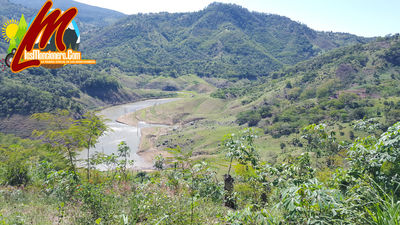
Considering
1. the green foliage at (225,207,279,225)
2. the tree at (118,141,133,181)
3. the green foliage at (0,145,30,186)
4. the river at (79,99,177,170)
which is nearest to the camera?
the green foliage at (225,207,279,225)

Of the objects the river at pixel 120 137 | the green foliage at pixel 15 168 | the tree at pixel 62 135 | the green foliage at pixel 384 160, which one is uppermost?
the green foliage at pixel 384 160

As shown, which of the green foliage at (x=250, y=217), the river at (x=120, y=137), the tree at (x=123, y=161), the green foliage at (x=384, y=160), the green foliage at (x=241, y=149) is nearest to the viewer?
the green foliage at (x=250, y=217)

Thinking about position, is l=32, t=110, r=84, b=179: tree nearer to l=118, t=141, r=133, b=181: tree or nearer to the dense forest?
the dense forest

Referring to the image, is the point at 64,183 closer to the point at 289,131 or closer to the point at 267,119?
the point at 289,131

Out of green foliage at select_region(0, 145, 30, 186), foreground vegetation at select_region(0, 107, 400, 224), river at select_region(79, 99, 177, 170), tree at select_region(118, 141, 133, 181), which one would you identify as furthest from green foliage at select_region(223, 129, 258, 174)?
river at select_region(79, 99, 177, 170)

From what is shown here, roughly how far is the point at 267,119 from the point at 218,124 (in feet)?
49.3

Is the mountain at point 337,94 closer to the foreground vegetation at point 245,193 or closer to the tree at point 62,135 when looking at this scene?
the foreground vegetation at point 245,193

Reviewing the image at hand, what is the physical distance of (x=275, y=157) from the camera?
44500 millimetres

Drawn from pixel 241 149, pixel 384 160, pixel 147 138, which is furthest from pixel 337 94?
pixel 384 160

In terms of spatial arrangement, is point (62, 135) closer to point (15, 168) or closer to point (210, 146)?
point (15, 168)

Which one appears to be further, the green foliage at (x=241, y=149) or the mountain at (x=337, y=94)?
the mountain at (x=337, y=94)

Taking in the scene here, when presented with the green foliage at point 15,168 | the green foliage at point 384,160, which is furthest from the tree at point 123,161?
the green foliage at point 384,160

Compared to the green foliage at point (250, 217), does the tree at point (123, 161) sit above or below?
below

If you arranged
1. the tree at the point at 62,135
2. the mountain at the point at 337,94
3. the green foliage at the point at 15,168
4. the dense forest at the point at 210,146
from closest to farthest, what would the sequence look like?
the dense forest at the point at 210,146, the tree at the point at 62,135, the green foliage at the point at 15,168, the mountain at the point at 337,94
